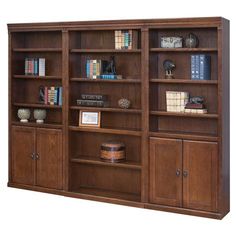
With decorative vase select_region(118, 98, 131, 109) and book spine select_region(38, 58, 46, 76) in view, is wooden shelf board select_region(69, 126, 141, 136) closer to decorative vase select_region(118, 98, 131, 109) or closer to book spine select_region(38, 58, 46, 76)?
decorative vase select_region(118, 98, 131, 109)

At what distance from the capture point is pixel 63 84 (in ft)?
21.2

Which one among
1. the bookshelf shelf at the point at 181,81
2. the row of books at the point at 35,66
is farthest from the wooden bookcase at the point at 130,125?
the row of books at the point at 35,66

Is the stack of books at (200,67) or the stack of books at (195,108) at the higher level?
the stack of books at (200,67)

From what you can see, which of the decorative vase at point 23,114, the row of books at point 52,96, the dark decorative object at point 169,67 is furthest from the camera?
the decorative vase at point 23,114

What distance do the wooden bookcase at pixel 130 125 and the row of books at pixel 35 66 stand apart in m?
0.11

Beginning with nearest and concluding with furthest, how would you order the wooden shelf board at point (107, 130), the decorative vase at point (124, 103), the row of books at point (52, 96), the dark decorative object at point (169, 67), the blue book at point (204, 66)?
1. the blue book at point (204, 66)
2. the dark decorative object at point (169, 67)
3. the wooden shelf board at point (107, 130)
4. the decorative vase at point (124, 103)
5. the row of books at point (52, 96)

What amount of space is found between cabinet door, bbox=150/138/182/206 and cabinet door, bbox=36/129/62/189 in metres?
1.30

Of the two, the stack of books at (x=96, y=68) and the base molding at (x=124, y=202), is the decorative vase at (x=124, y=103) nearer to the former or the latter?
the stack of books at (x=96, y=68)

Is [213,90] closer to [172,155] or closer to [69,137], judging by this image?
[172,155]

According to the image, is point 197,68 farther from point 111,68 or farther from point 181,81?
point 111,68

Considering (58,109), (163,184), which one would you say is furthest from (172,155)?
(58,109)

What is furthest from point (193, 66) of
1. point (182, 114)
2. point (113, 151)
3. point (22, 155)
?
point (22, 155)

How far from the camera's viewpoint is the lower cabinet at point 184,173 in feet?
18.3

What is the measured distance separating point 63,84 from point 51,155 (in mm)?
936
